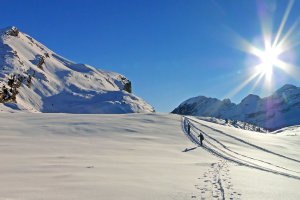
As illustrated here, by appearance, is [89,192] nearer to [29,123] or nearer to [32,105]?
[29,123]

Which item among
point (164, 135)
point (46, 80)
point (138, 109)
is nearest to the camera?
point (164, 135)

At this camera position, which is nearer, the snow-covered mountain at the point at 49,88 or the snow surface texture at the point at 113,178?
the snow surface texture at the point at 113,178

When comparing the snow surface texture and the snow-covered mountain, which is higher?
the snow-covered mountain

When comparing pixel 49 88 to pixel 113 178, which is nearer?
pixel 113 178

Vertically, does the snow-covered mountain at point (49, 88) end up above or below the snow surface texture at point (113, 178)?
above

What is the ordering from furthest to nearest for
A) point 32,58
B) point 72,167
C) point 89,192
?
point 32,58 < point 72,167 < point 89,192

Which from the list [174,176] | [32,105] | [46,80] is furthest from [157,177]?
[46,80]

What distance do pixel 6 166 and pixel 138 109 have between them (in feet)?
482

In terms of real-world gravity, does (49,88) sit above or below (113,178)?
above

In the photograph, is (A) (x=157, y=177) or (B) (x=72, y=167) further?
(B) (x=72, y=167)

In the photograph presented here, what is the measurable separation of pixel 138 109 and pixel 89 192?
498 feet

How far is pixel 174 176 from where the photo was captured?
17672 millimetres

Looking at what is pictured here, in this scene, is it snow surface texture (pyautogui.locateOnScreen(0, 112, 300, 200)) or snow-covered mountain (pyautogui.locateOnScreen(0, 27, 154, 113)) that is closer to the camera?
snow surface texture (pyautogui.locateOnScreen(0, 112, 300, 200))

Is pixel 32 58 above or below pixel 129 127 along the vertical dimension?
above
